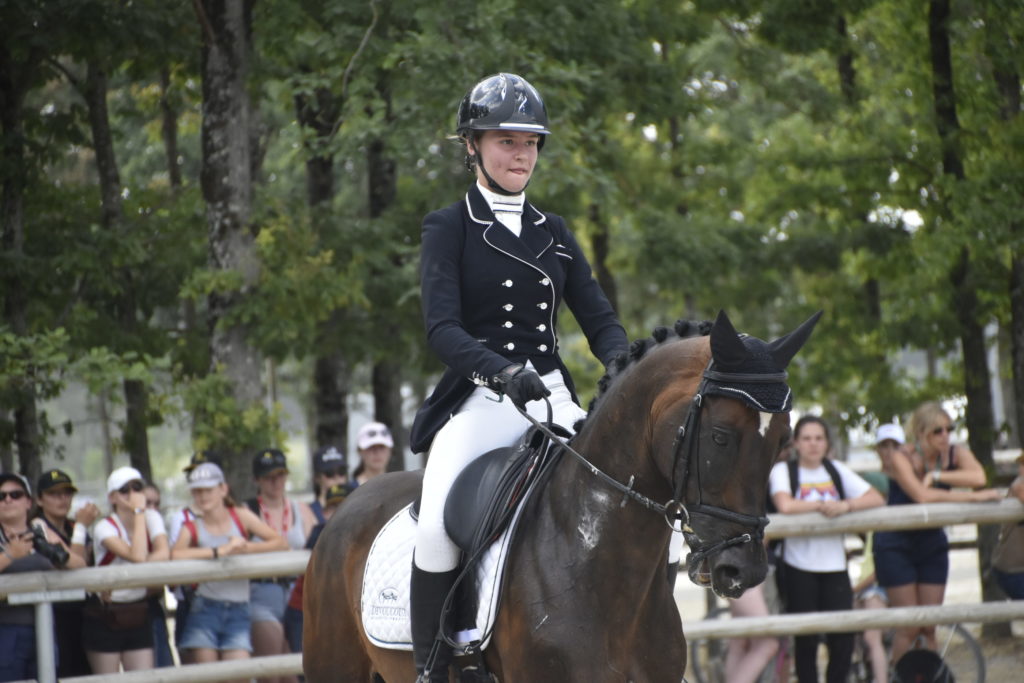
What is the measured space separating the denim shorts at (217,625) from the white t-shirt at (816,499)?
3.74 meters

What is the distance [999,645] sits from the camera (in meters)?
11.5

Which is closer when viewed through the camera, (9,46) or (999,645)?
(9,46)

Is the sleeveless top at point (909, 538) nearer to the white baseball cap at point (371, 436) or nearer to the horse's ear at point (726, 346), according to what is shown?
the white baseball cap at point (371, 436)

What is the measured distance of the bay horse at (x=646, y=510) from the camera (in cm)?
396

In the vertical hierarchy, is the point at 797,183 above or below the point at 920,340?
above

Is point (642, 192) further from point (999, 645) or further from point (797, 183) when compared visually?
point (999, 645)

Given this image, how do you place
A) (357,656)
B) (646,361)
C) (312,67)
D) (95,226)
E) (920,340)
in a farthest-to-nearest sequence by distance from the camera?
(920,340) → (312,67) → (95,226) → (357,656) → (646,361)

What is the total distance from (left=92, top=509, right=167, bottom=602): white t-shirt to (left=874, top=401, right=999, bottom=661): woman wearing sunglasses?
501cm

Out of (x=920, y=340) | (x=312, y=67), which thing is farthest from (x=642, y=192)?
(x=312, y=67)

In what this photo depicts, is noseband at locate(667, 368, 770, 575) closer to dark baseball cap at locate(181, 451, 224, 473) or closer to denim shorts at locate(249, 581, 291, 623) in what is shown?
denim shorts at locate(249, 581, 291, 623)

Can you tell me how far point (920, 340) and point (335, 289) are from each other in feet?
23.0

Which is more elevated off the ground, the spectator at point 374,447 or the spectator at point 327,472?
the spectator at point 374,447

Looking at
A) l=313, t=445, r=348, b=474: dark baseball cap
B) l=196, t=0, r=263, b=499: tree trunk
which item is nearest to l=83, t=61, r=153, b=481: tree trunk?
l=196, t=0, r=263, b=499: tree trunk

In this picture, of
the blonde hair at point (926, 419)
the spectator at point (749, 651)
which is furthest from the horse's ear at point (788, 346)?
the blonde hair at point (926, 419)
